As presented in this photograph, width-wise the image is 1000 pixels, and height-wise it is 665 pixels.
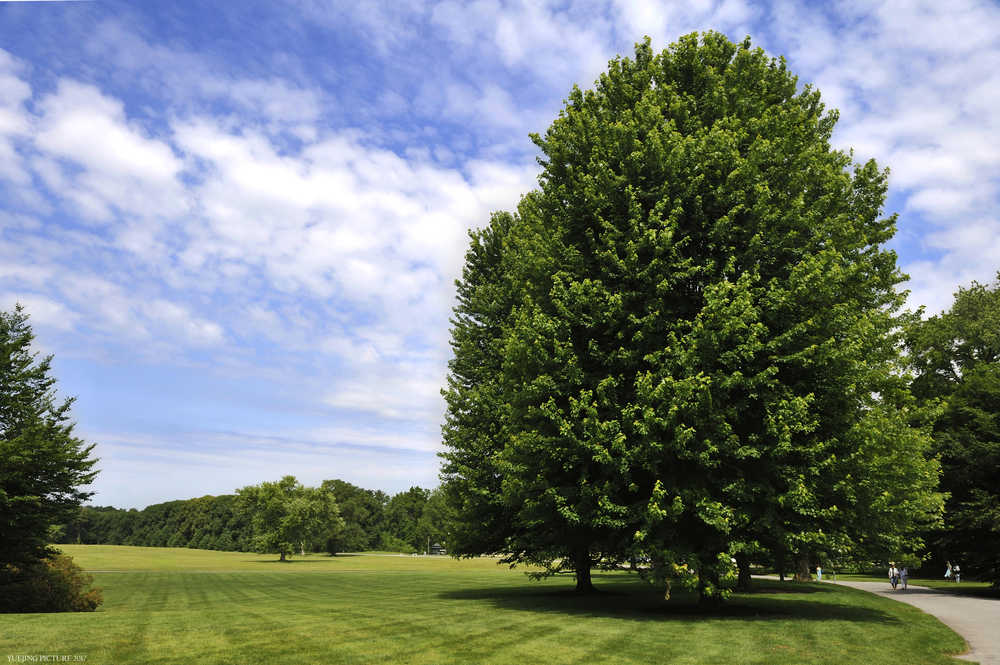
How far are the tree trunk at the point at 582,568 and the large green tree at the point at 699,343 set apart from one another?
2.25m

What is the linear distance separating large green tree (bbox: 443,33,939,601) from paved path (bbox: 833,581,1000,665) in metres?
3.26

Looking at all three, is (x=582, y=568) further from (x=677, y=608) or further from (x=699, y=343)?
(x=699, y=343)

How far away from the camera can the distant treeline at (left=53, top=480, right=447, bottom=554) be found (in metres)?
148

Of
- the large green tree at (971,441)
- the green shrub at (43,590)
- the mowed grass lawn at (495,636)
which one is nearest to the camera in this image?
the mowed grass lawn at (495,636)

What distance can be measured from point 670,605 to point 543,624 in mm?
7642

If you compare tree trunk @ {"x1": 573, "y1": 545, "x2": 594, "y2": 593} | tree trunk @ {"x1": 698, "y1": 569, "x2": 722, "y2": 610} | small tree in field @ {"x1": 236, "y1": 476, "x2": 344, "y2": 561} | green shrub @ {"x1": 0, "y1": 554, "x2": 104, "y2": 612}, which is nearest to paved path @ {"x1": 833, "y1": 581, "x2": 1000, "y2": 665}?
tree trunk @ {"x1": 698, "y1": 569, "x2": 722, "y2": 610}

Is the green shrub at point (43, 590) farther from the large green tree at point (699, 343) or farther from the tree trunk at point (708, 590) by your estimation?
the tree trunk at point (708, 590)

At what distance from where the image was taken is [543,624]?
15844 millimetres

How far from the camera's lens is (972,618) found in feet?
70.9

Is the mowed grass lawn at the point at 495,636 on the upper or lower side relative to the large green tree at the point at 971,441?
lower

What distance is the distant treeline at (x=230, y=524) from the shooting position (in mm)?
147750

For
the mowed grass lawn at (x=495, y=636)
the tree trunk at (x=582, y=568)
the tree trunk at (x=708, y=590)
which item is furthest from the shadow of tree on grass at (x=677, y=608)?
the tree trunk at (x=582, y=568)

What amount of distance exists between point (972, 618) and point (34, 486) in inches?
1504

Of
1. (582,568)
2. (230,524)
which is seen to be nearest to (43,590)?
(582,568)
